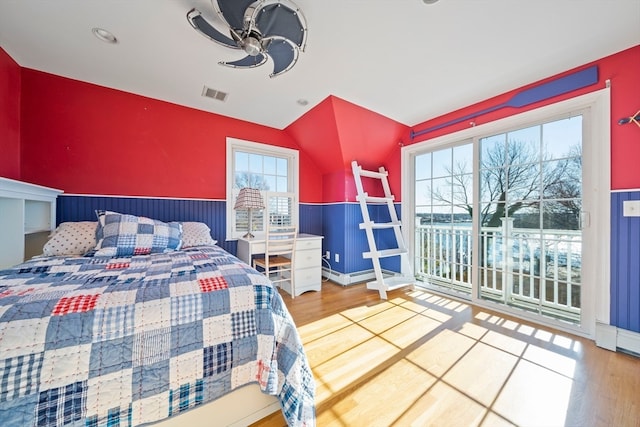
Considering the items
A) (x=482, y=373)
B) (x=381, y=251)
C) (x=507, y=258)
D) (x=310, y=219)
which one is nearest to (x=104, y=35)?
(x=310, y=219)

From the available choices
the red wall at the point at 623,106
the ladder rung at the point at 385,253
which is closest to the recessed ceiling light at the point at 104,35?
the ladder rung at the point at 385,253

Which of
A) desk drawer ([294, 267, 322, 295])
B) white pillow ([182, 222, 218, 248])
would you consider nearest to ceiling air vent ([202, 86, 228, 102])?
white pillow ([182, 222, 218, 248])

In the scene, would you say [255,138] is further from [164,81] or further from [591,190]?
[591,190]

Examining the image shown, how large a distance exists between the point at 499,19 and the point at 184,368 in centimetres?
263

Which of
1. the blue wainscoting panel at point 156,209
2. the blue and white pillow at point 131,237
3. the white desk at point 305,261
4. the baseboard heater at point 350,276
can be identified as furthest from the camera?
the baseboard heater at point 350,276

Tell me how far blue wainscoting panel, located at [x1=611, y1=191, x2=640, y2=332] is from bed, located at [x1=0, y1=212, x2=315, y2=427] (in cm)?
240

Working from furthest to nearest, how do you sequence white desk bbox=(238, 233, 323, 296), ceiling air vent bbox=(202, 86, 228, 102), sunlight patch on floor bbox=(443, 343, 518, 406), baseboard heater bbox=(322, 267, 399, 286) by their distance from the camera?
baseboard heater bbox=(322, 267, 399, 286)
white desk bbox=(238, 233, 323, 296)
ceiling air vent bbox=(202, 86, 228, 102)
sunlight patch on floor bbox=(443, 343, 518, 406)

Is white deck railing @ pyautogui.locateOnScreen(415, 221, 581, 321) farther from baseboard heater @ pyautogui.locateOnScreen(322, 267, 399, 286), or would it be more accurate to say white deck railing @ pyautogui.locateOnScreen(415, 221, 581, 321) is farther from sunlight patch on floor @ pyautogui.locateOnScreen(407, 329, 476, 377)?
sunlight patch on floor @ pyautogui.locateOnScreen(407, 329, 476, 377)

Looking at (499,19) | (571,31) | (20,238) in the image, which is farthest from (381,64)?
(20,238)

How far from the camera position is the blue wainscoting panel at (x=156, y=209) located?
A: 2.16 meters

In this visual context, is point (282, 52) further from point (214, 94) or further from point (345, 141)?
point (345, 141)

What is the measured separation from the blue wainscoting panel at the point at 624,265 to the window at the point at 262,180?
2.82 meters

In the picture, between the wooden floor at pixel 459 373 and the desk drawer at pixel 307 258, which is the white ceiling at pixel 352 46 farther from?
the wooden floor at pixel 459 373

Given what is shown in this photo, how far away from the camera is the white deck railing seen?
6.61 feet
